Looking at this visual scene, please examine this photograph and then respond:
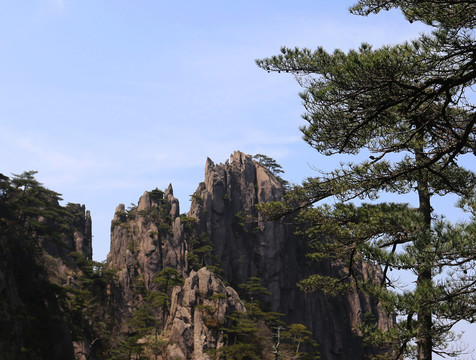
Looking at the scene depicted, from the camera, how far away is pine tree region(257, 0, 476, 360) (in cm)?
748

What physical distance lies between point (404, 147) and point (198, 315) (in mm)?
32486

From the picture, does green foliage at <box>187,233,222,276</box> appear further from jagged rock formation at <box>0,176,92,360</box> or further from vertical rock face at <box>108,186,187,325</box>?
jagged rock formation at <box>0,176,92,360</box>

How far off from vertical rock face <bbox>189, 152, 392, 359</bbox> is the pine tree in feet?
158

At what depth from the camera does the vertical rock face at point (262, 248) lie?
60.5 meters

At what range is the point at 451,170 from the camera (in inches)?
456

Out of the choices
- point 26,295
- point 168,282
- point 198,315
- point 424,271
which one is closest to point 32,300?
point 26,295

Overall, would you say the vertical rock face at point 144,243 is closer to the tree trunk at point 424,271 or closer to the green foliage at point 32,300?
the green foliage at point 32,300

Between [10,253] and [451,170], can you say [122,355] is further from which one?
[451,170]

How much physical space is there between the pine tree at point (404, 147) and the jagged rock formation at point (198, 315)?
2754 cm

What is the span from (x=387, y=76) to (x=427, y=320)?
16.5 feet

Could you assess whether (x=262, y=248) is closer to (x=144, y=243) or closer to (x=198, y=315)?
(x=144, y=243)

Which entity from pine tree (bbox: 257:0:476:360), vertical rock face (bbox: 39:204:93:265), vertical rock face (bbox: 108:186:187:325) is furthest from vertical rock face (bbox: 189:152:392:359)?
pine tree (bbox: 257:0:476:360)

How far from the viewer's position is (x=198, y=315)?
127 ft

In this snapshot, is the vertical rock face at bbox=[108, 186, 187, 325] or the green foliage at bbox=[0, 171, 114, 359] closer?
the green foliage at bbox=[0, 171, 114, 359]
